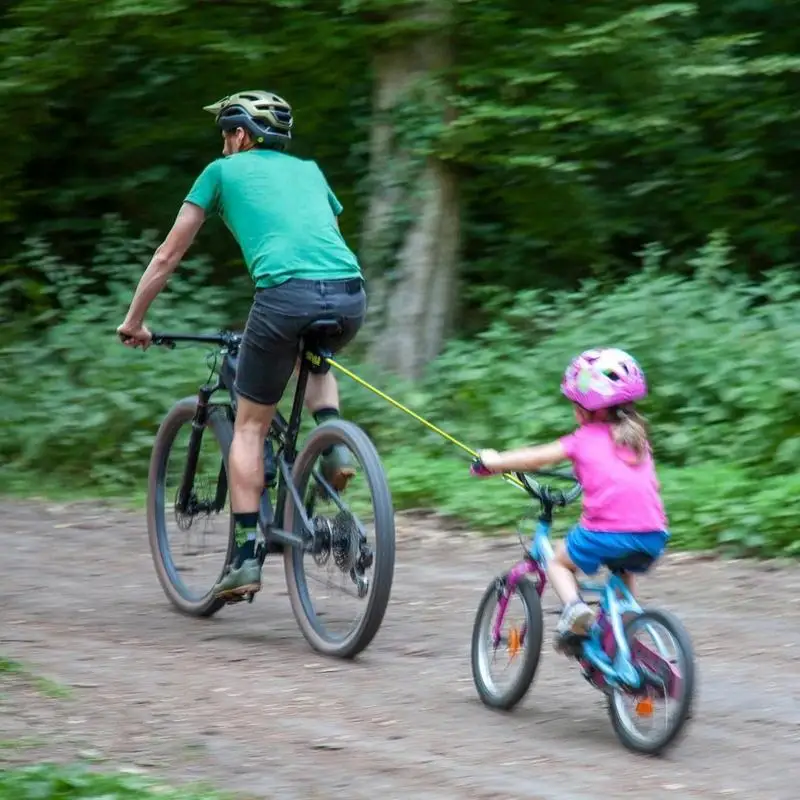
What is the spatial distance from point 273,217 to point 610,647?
2.28 meters

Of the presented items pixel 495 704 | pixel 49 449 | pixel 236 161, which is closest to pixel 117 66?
pixel 49 449

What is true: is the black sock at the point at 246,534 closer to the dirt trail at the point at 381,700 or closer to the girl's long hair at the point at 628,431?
the dirt trail at the point at 381,700

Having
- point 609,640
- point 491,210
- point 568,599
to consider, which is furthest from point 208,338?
point 491,210

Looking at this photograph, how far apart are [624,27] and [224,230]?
5.09 metres

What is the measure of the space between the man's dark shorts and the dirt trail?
1060 mm

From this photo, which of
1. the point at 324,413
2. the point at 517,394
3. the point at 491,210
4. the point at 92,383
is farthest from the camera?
the point at 491,210

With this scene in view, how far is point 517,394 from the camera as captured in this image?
34.8ft

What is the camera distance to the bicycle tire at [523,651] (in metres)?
5.23

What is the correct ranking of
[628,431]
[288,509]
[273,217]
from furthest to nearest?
[288,509], [273,217], [628,431]

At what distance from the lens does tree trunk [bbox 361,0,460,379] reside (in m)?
11.9

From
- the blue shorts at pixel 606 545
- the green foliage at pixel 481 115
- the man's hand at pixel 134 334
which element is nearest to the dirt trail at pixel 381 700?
the blue shorts at pixel 606 545

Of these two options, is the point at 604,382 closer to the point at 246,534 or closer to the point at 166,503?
the point at 246,534

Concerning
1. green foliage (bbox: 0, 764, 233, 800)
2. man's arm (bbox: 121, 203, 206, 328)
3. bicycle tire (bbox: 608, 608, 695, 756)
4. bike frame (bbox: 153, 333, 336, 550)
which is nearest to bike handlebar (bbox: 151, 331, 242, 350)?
bike frame (bbox: 153, 333, 336, 550)

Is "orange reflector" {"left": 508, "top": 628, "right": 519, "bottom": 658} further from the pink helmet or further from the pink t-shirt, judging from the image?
the pink helmet
